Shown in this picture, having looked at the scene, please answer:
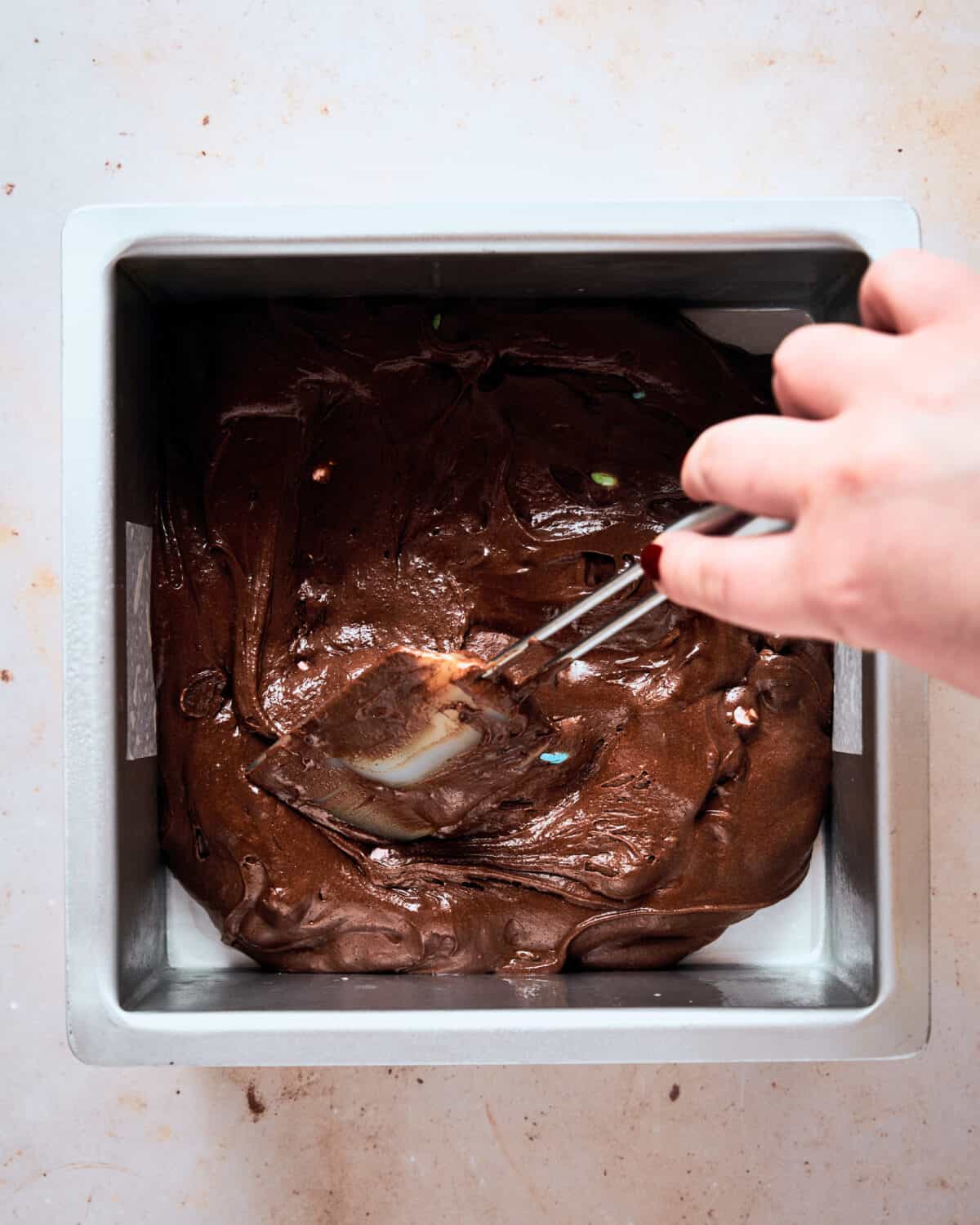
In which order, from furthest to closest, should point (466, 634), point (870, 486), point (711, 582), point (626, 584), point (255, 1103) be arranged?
point (255, 1103)
point (466, 634)
point (626, 584)
point (711, 582)
point (870, 486)

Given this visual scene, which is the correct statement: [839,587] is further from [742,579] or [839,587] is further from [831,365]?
[831,365]

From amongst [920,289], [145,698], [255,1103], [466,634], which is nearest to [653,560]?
[920,289]

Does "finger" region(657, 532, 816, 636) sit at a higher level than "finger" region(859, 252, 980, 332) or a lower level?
lower

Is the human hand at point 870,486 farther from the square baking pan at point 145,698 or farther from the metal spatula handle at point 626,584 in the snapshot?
the square baking pan at point 145,698

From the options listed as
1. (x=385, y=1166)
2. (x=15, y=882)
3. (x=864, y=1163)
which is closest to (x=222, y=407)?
(x=15, y=882)

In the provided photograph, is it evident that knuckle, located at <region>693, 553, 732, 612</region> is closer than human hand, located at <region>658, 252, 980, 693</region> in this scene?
No

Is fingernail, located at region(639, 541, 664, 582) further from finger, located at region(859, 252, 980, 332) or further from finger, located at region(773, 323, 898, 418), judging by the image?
finger, located at region(859, 252, 980, 332)

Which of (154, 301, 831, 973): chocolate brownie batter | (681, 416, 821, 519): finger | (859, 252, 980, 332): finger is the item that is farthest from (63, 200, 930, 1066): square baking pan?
(681, 416, 821, 519): finger

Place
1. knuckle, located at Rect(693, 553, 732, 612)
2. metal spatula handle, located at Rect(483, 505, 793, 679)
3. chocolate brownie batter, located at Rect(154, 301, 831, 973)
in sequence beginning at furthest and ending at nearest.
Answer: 1. chocolate brownie batter, located at Rect(154, 301, 831, 973)
2. metal spatula handle, located at Rect(483, 505, 793, 679)
3. knuckle, located at Rect(693, 553, 732, 612)

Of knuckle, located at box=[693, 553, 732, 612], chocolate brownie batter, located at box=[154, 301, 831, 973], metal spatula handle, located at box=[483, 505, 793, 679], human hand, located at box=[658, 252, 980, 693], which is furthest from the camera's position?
chocolate brownie batter, located at box=[154, 301, 831, 973]
